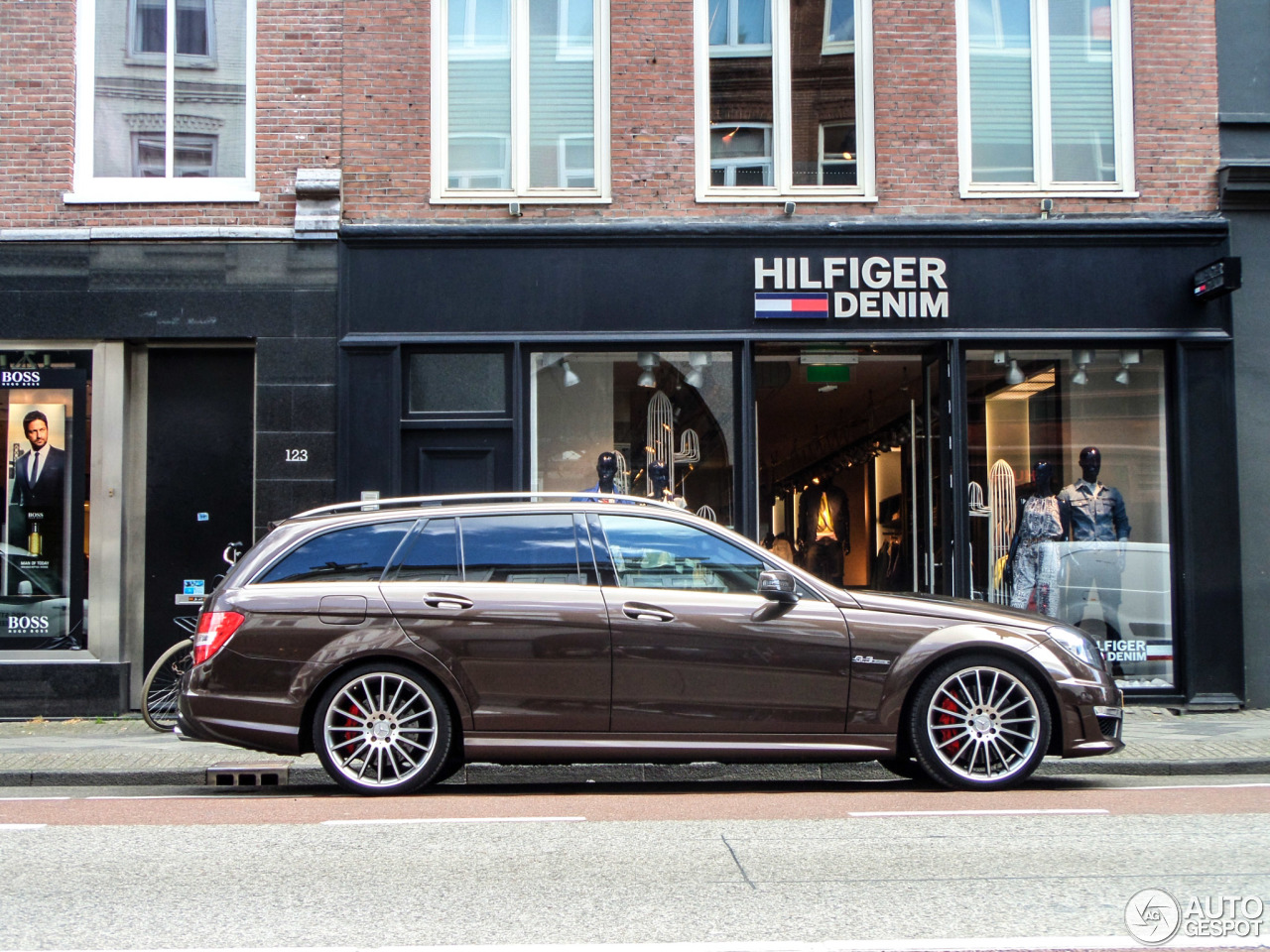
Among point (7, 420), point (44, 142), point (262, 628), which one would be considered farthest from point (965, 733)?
point (44, 142)

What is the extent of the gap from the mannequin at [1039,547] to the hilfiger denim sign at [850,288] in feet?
6.52

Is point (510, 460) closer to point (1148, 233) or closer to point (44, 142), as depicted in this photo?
point (44, 142)

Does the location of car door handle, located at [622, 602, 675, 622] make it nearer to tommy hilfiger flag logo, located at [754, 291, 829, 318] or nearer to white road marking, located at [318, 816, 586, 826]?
white road marking, located at [318, 816, 586, 826]

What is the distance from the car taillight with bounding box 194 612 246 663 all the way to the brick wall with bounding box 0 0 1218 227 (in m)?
5.64

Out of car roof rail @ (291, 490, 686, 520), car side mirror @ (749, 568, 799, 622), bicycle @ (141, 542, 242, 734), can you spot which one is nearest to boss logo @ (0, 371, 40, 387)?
bicycle @ (141, 542, 242, 734)

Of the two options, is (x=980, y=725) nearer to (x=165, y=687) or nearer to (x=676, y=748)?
(x=676, y=748)

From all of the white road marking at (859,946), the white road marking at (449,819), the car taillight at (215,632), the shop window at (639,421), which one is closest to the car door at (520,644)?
the white road marking at (449,819)

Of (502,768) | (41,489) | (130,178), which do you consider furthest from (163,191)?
(502,768)

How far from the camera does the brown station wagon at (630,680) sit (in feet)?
25.0

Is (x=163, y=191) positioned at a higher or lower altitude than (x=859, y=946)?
higher

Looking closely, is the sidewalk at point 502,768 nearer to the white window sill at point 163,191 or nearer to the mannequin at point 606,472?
the mannequin at point 606,472

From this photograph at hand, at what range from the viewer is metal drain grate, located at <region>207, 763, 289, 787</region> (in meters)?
8.58

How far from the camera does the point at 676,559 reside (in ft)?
25.9

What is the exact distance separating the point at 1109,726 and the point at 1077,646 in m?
0.50
